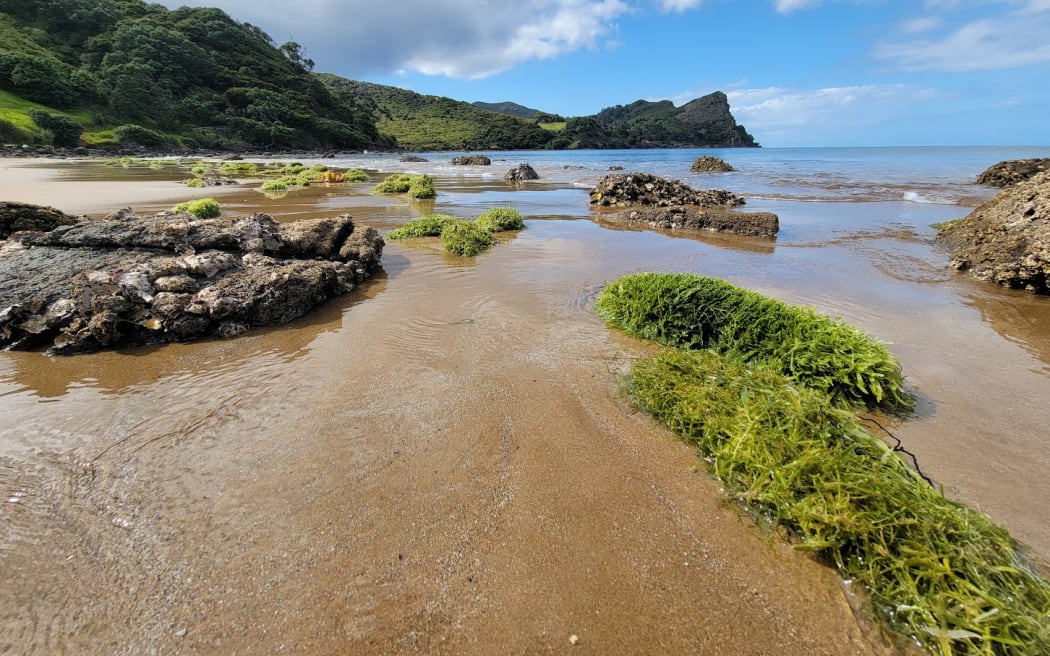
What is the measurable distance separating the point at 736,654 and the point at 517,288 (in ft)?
17.6

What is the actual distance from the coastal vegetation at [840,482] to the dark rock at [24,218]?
9.65m

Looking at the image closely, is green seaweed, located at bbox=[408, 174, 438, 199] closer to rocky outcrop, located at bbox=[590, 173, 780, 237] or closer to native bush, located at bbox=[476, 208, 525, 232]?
rocky outcrop, located at bbox=[590, 173, 780, 237]

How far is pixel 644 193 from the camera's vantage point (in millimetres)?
17625

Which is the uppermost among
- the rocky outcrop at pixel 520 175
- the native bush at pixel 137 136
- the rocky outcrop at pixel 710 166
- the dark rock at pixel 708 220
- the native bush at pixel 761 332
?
the native bush at pixel 137 136

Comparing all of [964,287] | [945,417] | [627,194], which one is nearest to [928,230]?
[964,287]

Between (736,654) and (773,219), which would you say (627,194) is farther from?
(736,654)

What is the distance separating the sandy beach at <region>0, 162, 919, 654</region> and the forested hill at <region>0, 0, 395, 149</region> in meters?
64.8

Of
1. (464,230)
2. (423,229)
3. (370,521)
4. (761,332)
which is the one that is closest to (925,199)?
→ (464,230)

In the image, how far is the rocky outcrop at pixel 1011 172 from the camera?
24.0 metres

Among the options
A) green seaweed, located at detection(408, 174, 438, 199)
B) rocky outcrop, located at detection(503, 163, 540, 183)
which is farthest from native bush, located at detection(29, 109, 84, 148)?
green seaweed, located at detection(408, 174, 438, 199)

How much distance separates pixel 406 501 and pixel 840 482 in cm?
249

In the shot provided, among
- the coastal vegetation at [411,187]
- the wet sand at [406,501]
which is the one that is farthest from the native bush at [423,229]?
the coastal vegetation at [411,187]

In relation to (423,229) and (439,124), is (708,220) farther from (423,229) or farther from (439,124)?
(439,124)

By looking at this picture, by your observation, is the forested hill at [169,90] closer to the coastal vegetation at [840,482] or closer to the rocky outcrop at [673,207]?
the rocky outcrop at [673,207]
